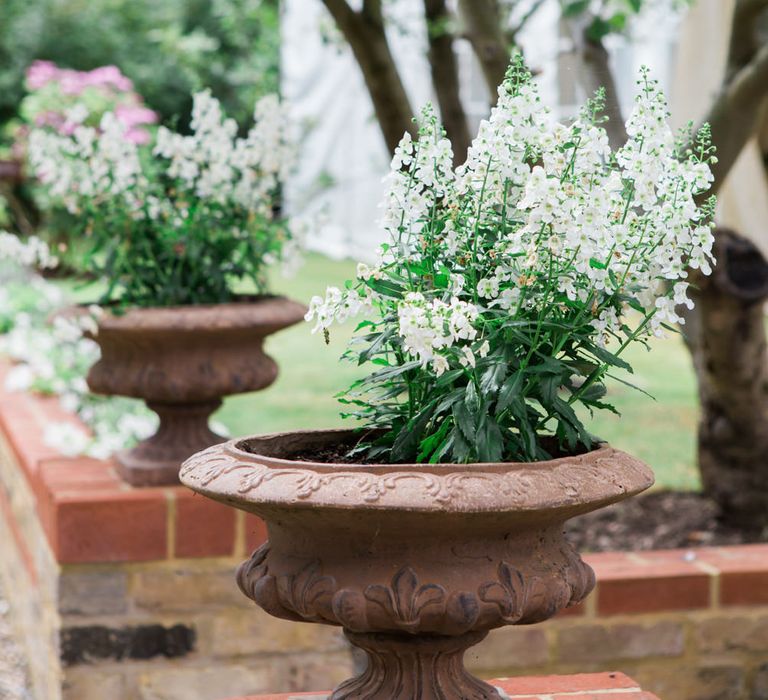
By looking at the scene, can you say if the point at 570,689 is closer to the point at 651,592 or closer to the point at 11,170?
the point at 651,592

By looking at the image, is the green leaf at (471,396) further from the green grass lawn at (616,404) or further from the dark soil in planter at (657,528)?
the green grass lawn at (616,404)

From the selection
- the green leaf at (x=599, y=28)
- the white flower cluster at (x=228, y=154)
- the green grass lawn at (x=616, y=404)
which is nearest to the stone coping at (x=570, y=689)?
the white flower cluster at (x=228, y=154)

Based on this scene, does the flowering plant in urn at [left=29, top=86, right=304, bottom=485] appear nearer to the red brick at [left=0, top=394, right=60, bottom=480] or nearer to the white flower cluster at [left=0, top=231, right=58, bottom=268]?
the white flower cluster at [left=0, top=231, right=58, bottom=268]

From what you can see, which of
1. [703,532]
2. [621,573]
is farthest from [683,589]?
[703,532]

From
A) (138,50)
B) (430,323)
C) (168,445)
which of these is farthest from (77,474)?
(138,50)

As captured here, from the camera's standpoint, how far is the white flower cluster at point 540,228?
165 cm

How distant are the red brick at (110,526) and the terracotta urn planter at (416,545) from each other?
126 centimetres

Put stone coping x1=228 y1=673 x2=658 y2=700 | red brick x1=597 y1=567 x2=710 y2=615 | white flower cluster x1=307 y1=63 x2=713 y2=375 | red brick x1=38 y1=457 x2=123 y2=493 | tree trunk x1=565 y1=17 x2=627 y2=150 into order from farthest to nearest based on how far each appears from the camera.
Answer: tree trunk x1=565 y1=17 x2=627 y2=150 → red brick x1=38 y1=457 x2=123 y2=493 → red brick x1=597 y1=567 x2=710 y2=615 → stone coping x1=228 y1=673 x2=658 y2=700 → white flower cluster x1=307 y1=63 x2=713 y2=375

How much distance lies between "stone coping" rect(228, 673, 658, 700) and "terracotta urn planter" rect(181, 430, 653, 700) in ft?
0.89

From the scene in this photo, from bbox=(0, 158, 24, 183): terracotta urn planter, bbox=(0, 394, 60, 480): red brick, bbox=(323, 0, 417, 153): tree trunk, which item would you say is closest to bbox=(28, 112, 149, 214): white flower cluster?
bbox=(323, 0, 417, 153): tree trunk

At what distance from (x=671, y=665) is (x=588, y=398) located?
133cm

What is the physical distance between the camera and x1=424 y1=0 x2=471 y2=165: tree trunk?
3.56m

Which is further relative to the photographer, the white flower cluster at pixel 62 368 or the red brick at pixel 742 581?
the white flower cluster at pixel 62 368

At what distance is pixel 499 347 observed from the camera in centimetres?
173
